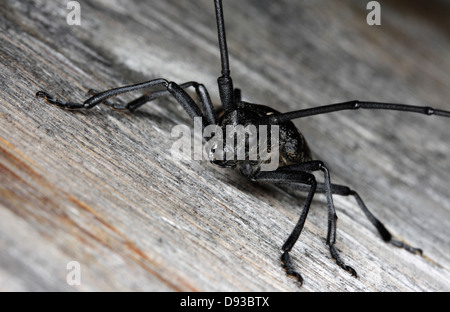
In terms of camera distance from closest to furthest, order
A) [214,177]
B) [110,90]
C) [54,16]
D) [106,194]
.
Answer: [106,194] < [214,177] < [110,90] < [54,16]

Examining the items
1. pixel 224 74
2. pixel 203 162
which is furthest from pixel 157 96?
pixel 203 162

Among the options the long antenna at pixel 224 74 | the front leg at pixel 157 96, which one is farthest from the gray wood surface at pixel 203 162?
the long antenna at pixel 224 74

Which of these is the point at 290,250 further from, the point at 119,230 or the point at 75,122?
the point at 75,122

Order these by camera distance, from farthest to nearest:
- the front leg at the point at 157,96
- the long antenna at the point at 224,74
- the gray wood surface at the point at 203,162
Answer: the long antenna at the point at 224,74 < the front leg at the point at 157,96 < the gray wood surface at the point at 203,162

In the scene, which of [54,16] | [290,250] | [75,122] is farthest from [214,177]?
[54,16]

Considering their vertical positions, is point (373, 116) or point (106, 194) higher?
point (373, 116)

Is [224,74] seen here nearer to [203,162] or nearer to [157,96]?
[157,96]

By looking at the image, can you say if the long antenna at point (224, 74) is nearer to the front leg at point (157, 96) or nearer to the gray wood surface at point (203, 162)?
the front leg at point (157, 96)
